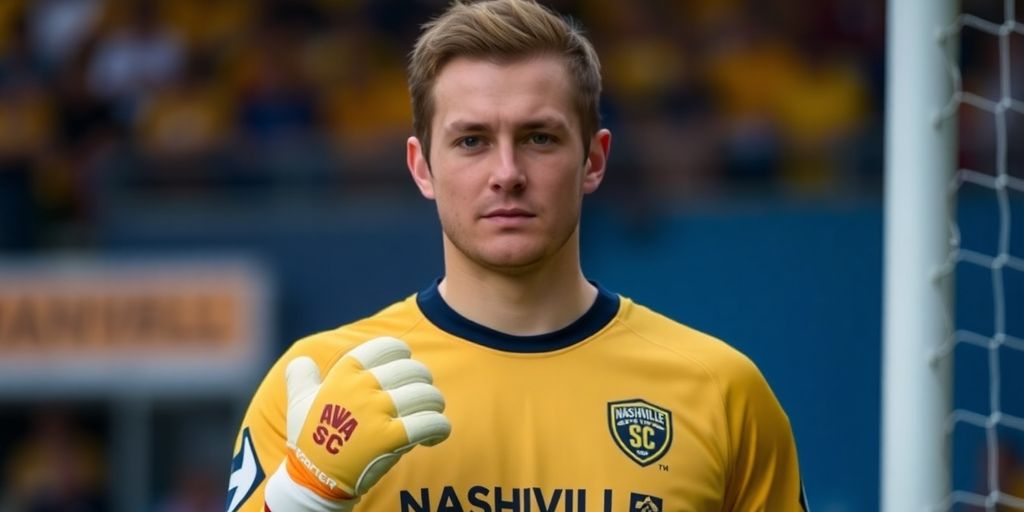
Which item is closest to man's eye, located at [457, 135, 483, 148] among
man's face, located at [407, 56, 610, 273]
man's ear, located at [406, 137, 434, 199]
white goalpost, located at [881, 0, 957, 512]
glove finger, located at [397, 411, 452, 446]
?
man's face, located at [407, 56, 610, 273]

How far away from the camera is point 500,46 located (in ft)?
9.80

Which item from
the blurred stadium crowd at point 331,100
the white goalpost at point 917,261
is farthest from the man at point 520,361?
the blurred stadium crowd at point 331,100

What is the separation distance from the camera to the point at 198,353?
958 centimetres

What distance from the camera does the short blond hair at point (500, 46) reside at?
118 inches

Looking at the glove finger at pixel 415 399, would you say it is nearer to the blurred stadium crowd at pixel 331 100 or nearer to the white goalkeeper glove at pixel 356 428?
the white goalkeeper glove at pixel 356 428

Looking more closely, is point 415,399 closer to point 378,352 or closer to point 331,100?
point 378,352

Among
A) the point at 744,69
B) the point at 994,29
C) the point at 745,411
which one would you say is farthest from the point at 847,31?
the point at 745,411

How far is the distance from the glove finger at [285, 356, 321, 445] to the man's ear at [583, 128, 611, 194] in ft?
1.93

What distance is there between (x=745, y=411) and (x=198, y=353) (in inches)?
269

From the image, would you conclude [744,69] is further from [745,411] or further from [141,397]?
[745,411]

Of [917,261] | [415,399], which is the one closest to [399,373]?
[415,399]

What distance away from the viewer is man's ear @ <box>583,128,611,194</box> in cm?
311

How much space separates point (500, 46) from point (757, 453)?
84 centimetres

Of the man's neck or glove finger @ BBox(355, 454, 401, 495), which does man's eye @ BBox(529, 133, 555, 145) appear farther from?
Result: glove finger @ BBox(355, 454, 401, 495)
